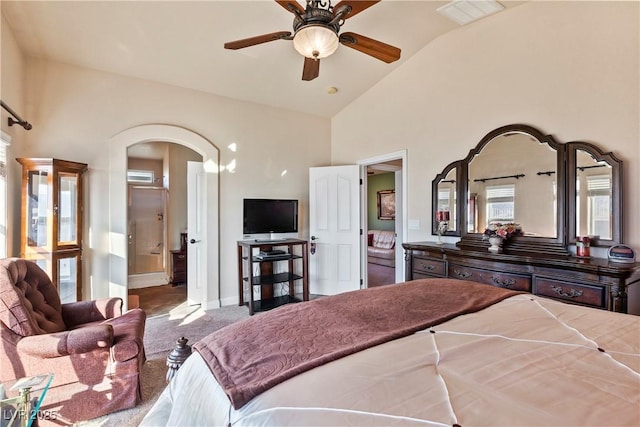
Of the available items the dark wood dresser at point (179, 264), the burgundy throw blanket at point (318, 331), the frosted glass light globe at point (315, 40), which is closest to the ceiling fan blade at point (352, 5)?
the frosted glass light globe at point (315, 40)

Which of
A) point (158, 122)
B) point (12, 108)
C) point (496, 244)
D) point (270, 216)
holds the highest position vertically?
point (158, 122)

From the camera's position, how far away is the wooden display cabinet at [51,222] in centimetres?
285

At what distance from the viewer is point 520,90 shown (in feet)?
9.52

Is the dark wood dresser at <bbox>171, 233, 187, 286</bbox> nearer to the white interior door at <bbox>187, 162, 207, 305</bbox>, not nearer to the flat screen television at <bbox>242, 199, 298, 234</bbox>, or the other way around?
the white interior door at <bbox>187, 162, 207, 305</bbox>

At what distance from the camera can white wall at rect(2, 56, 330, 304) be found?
3.21 meters

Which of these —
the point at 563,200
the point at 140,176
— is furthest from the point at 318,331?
the point at 140,176

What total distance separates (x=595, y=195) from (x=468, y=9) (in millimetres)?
2096

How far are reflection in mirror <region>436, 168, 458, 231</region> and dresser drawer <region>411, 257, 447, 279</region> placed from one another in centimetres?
53

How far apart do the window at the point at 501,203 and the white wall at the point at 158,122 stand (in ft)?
8.89

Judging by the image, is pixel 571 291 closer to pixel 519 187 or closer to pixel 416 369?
pixel 519 187

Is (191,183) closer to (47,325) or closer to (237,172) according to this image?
(237,172)

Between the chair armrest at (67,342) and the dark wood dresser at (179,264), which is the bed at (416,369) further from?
the dark wood dresser at (179,264)

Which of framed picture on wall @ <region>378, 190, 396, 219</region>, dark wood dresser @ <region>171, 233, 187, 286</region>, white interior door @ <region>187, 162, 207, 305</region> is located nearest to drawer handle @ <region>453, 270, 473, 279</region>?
white interior door @ <region>187, 162, 207, 305</region>

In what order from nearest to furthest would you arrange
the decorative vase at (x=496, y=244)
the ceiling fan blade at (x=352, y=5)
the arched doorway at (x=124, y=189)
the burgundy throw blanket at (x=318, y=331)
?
the burgundy throw blanket at (x=318, y=331), the ceiling fan blade at (x=352, y=5), the decorative vase at (x=496, y=244), the arched doorway at (x=124, y=189)
